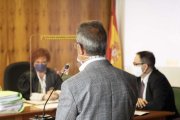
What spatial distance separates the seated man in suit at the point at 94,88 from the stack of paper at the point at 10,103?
40.3 inches

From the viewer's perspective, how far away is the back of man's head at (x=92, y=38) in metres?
1.73

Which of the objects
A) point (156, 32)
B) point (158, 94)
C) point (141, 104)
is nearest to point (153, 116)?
point (141, 104)

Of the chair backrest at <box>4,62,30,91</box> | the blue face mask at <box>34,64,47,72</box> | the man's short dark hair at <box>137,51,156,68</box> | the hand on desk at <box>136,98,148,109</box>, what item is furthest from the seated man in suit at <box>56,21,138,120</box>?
the chair backrest at <box>4,62,30,91</box>

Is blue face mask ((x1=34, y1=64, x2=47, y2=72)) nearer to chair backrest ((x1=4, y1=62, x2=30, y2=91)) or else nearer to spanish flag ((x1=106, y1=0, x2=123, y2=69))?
chair backrest ((x1=4, y1=62, x2=30, y2=91))

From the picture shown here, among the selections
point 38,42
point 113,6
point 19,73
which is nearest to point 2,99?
point 19,73

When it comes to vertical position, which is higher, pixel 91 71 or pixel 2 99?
pixel 91 71

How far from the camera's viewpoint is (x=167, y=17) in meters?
4.48

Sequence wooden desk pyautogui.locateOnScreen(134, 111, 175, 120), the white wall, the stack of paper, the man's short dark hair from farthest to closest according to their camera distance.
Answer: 1. the white wall
2. the man's short dark hair
3. wooden desk pyautogui.locateOnScreen(134, 111, 175, 120)
4. the stack of paper

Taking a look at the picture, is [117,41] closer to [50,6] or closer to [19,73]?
[50,6]

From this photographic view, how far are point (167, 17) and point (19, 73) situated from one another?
196 cm

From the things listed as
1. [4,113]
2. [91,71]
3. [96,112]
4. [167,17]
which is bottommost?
[4,113]

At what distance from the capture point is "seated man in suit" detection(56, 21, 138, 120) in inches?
66.1

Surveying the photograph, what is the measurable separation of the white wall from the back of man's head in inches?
109

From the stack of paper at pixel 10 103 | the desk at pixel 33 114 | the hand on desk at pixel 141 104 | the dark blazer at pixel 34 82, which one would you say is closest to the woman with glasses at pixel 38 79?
the dark blazer at pixel 34 82
